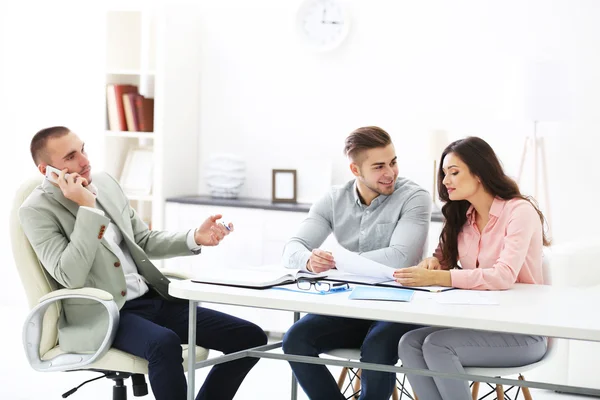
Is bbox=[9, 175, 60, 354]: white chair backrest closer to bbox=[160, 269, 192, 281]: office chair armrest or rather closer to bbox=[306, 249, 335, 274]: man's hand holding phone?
bbox=[160, 269, 192, 281]: office chair armrest

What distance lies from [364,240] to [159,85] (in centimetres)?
223

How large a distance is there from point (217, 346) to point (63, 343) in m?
0.51

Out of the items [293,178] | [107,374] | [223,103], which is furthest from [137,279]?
[223,103]

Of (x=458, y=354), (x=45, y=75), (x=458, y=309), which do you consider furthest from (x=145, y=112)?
(x=458, y=309)

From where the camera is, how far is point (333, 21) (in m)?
5.00

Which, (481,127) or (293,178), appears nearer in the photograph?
(481,127)

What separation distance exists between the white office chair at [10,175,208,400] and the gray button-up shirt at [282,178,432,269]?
2.09ft

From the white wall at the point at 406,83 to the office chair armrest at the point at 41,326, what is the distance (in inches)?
90.0

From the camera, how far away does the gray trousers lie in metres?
2.55

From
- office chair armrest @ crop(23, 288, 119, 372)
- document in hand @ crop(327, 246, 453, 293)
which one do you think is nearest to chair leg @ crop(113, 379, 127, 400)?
office chair armrest @ crop(23, 288, 119, 372)

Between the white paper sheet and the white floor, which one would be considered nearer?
the white paper sheet

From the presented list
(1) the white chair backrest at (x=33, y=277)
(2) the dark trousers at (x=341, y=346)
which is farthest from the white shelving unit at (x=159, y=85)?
(2) the dark trousers at (x=341, y=346)

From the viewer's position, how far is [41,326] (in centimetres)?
280

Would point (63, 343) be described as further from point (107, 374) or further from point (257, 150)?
point (257, 150)
